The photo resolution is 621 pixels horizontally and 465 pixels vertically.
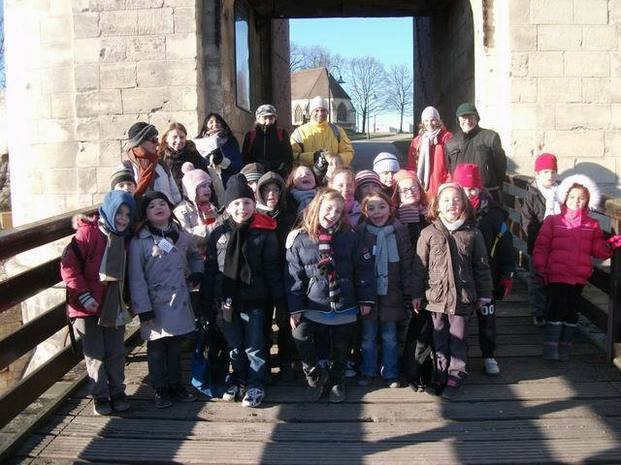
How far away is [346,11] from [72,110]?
4.85 m

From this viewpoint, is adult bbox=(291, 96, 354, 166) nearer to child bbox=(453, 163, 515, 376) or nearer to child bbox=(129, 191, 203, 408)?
child bbox=(453, 163, 515, 376)

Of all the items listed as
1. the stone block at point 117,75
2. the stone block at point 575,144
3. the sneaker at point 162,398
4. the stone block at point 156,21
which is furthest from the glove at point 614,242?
the stone block at point 117,75

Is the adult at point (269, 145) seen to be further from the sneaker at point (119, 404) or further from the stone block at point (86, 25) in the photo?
the sneaker at point (119, 404)

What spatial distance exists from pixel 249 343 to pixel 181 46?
401cm

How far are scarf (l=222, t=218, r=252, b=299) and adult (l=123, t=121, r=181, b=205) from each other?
3.00 ft

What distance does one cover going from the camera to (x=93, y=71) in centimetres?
687

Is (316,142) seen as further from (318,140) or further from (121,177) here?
(121,177)

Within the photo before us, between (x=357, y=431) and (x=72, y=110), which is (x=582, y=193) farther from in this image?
(x=72, y=110)

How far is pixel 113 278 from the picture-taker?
343cm

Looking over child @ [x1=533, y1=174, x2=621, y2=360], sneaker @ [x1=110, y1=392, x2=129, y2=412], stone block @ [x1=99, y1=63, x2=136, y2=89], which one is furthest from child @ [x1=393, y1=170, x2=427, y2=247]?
stone block @ [x1=99, y1=63, x2=136, y2=89]

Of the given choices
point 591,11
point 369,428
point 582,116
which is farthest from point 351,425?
point 591,11

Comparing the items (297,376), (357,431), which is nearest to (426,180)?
(297,376)

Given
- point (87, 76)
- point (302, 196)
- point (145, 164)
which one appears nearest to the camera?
point (302, 196)

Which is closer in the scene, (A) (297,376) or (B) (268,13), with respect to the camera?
(A) (297,376)
